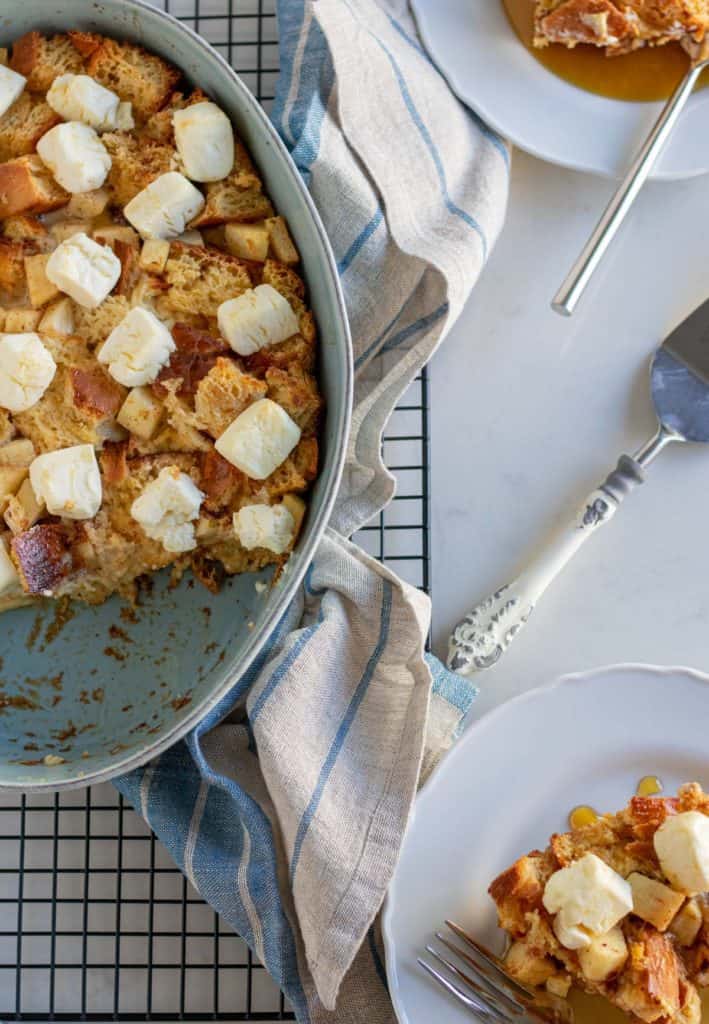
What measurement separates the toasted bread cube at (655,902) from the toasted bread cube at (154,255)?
1.15m

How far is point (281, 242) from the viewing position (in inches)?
68.7

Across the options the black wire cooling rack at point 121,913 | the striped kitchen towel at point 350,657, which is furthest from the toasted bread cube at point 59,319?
the black wire cooling rack at point 121,913

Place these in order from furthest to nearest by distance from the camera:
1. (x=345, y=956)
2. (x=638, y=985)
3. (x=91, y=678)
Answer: (x=91, y=678) → (x=345, y=956) → (x=638, y=985)

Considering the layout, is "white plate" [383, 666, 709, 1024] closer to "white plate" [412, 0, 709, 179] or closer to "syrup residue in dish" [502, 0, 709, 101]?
"white plate" [412, 0, 709, 179]

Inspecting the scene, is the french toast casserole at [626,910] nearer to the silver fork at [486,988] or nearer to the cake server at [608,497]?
the silver fork at [486,988]

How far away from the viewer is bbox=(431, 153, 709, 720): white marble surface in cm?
192

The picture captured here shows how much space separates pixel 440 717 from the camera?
5.92 feet

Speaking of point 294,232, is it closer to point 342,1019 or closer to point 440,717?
point 440,717

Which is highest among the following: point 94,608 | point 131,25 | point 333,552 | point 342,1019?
point 131,25

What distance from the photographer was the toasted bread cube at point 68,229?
1.79m

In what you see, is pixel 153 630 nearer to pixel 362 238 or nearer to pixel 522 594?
pixel 522 594

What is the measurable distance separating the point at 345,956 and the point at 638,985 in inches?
16.6

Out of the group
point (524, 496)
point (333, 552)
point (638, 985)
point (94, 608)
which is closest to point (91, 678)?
point (94, 608)

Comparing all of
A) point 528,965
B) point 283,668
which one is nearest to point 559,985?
point 528,965
